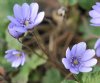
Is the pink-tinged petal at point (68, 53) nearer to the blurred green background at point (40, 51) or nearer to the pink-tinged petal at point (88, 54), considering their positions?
the pink-tinged petal at point (88, 54)

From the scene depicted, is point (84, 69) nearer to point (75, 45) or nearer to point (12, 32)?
point (75, 45)

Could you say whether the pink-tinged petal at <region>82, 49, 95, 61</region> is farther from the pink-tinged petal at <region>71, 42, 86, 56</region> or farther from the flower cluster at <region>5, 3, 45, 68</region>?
the flower cluster at <region>5, 3, 45, 68</region>

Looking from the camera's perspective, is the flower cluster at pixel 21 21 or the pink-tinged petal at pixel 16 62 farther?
the pink-tinged petal at pixel 16 62

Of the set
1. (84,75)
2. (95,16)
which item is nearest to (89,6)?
(95,16)

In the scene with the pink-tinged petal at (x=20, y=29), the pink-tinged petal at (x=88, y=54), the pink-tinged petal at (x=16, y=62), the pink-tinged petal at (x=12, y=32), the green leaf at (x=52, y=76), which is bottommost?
the green leaf at (x=52, y=76)

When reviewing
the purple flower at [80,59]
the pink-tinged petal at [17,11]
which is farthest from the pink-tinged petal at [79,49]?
the pink-tinged petal at [17,11]

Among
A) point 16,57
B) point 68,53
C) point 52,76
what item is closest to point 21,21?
point 16,57
